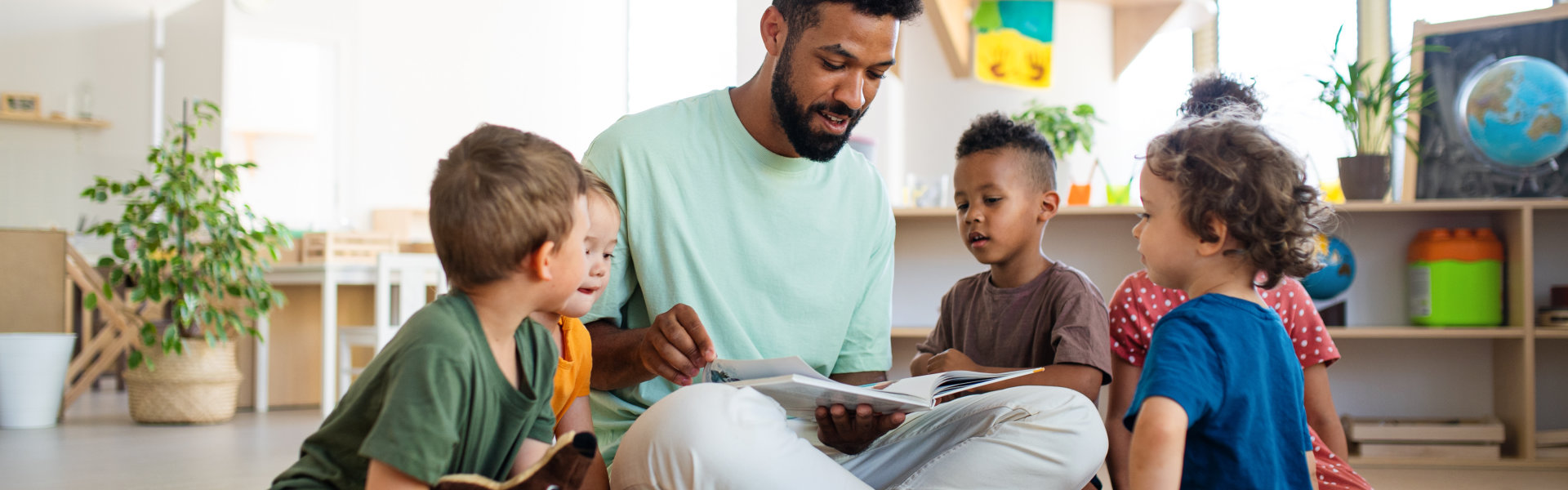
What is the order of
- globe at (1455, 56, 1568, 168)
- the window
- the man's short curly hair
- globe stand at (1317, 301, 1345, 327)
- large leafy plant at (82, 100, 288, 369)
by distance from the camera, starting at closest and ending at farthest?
the man's short curly hair → globe at (1455, 56, 1568, 168) → globe stand at (1317, 301, 1345, 327) → large leafy plant at (82, 100, 288, 369) → the window

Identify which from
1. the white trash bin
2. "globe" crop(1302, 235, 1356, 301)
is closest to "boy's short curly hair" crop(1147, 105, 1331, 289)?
"globe" crop(1302, 235, 1356, 301)

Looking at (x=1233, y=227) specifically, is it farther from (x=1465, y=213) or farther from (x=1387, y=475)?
(x=1465, y=213)

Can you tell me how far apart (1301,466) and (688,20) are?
6291mm

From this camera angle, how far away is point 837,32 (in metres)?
1.53

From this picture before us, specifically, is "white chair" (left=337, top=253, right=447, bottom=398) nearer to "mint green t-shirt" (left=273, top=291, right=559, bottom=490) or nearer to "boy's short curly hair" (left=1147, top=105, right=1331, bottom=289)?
"mint green t-shirt" (left=273, top=291, right=559, bottom=490)

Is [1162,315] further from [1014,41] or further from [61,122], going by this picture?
[61,122]

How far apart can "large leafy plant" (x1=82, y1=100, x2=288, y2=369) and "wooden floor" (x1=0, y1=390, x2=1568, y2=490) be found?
384 millimetres

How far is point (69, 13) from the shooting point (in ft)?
22.5

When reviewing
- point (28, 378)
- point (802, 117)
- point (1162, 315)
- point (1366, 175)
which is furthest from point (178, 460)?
point (1366, 175)

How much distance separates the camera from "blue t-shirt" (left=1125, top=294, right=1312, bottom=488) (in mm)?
1052

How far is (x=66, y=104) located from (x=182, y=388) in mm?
3801

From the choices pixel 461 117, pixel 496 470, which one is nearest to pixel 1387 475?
pixel 496 470

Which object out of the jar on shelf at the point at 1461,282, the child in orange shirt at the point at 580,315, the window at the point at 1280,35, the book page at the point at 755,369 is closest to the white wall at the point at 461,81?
the window at the point at 1280,35

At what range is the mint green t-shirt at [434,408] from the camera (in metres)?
0.92
